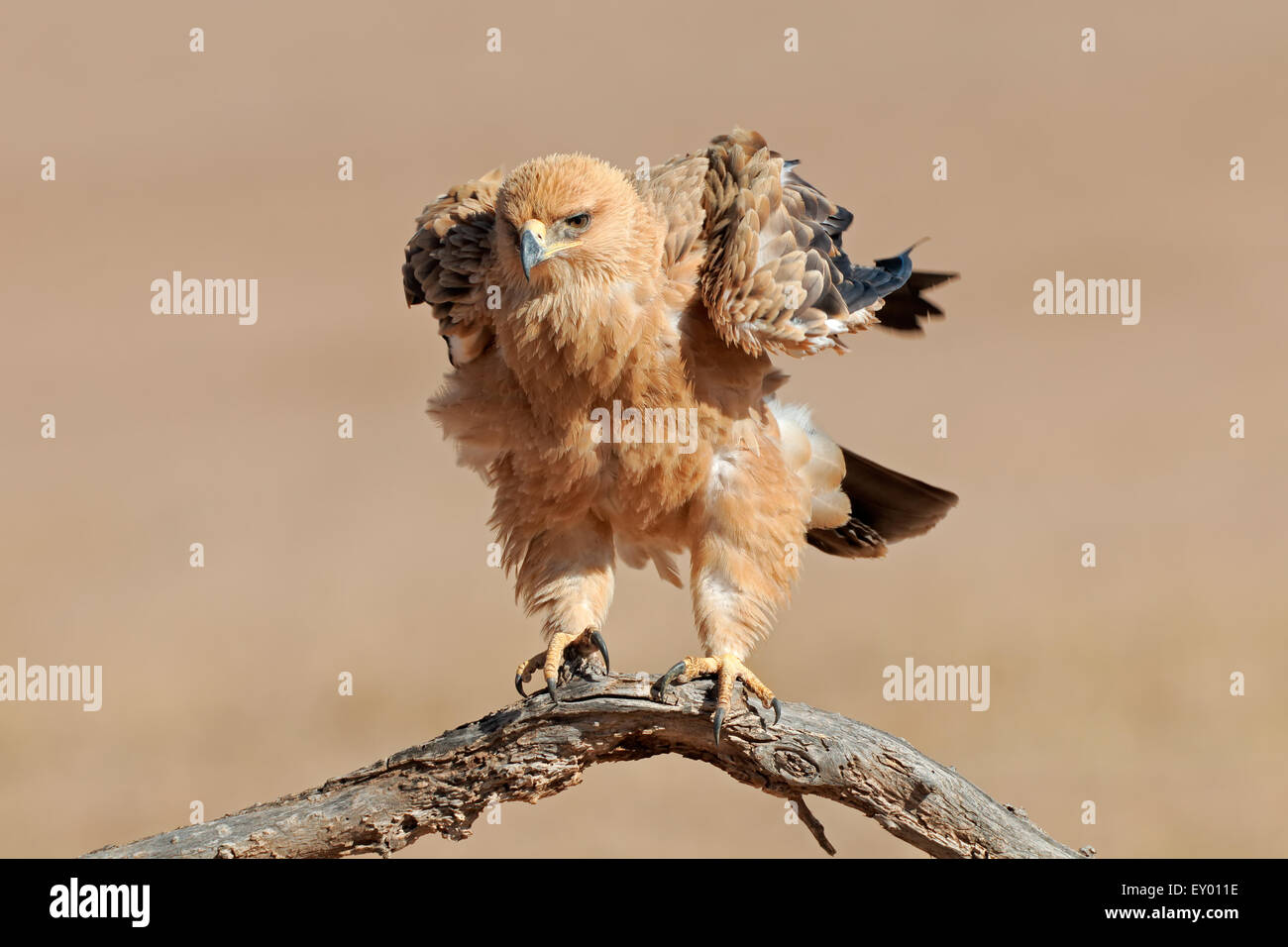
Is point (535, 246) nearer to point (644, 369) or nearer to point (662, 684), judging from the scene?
point (644, 369)

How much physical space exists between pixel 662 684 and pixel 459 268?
225 cm

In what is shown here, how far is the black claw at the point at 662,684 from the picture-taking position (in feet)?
20.6

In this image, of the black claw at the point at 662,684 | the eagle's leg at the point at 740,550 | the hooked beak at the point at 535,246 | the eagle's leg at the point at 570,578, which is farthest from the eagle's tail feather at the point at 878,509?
the hooked beak at the point at 535,246

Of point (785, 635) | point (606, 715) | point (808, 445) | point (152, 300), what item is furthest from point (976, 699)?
point (152, 300)

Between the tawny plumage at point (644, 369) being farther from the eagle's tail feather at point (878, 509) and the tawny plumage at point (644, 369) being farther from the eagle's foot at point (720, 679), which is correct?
the eagle's tail feather at point (878, 509)

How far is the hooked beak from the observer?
246 inches

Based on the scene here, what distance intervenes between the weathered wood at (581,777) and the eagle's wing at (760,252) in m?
1.70

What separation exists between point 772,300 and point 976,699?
15989mm

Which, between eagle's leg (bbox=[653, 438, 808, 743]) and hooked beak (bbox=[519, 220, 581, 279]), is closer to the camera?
hooked beak (bbox=[519, 220, 581, 279])

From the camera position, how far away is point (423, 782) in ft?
20.4

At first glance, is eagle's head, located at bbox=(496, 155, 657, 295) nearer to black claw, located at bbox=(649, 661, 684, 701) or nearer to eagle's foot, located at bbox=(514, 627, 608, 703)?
eagle's foot, located at bbox=(514, 627, 608, 703)

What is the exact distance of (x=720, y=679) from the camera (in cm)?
650

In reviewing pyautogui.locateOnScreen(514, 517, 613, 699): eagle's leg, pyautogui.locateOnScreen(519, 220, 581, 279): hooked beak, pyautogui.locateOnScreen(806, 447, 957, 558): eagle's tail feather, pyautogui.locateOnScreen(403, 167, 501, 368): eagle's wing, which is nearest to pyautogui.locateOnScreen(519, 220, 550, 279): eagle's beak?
pyautogui.locateOnScreen(519, 220, 581, 279): hooked beak

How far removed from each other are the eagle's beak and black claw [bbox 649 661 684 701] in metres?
1.73
